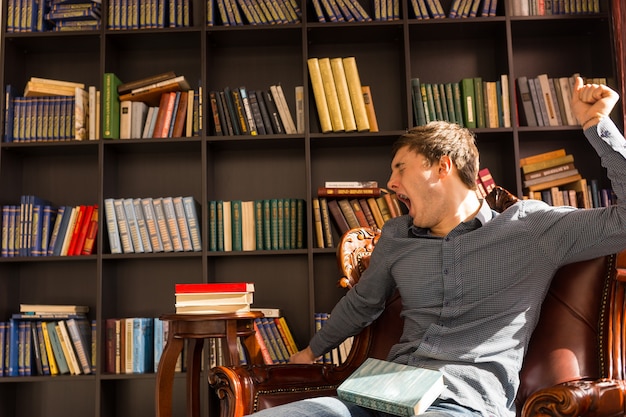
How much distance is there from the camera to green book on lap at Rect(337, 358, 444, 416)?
1.49m

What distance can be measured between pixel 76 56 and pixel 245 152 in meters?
1.00

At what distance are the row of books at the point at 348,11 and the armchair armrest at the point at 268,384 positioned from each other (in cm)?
176

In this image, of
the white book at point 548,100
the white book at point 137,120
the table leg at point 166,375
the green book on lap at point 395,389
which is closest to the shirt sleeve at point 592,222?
the green book on lap at point 395,389

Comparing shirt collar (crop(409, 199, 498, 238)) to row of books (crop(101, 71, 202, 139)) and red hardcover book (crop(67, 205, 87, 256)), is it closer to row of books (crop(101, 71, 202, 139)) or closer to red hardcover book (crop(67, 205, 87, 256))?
row of books (crop(101, 71, 202, 139))

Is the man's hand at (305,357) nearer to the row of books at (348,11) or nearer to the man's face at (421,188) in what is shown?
the man's face at (421,188)

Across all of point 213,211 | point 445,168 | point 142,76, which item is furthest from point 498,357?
point 142,76

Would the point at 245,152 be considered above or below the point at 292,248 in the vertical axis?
above

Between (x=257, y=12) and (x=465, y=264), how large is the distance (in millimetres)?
1851

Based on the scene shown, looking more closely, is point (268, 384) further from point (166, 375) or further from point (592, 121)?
point (592, 121)

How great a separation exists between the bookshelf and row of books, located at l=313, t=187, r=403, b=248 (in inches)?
6.4

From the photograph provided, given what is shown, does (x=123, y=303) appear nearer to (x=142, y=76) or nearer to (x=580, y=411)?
(x=142, y=76)

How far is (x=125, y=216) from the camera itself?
3113mm

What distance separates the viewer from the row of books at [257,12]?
3180mm

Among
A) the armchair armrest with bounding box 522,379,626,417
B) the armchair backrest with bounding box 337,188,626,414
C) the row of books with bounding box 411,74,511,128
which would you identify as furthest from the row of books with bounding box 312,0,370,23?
the armchair armrest with bounding box 522,379,626,417
